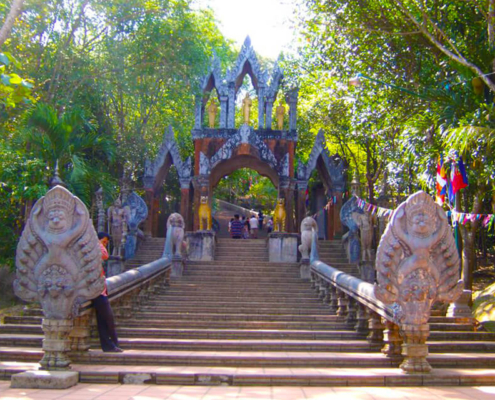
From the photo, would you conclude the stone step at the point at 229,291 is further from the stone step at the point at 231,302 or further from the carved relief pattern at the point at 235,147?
the carved relief pattern at the point at 235,147

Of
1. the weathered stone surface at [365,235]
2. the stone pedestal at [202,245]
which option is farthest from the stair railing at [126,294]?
the weathered stone surface at [365,235]

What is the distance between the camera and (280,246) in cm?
1553

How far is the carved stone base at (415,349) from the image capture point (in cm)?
598

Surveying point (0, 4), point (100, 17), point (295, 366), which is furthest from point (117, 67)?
point (295, 366)

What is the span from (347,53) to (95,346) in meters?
10.8

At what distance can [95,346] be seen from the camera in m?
7.32

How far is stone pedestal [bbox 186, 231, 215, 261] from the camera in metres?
15.4

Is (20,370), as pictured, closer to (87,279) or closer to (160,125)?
(87,279)

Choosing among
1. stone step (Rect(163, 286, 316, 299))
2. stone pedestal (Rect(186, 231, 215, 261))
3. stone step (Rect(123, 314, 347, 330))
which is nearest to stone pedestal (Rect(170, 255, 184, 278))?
stone step (Rect(163, 286, 316, 299))

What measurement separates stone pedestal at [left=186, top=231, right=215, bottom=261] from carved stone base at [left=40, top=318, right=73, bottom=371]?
9.30m

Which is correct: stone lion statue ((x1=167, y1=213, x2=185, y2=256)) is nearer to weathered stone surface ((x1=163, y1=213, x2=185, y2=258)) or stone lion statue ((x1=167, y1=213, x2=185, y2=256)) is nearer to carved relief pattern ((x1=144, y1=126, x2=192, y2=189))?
weathered stone surface ((x1=163, y1=213, x2=185, y2=258))

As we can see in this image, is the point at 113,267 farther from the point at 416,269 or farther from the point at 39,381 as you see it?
the point at 416,269

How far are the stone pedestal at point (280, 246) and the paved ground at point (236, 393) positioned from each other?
9.86m

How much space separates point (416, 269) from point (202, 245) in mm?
9924
